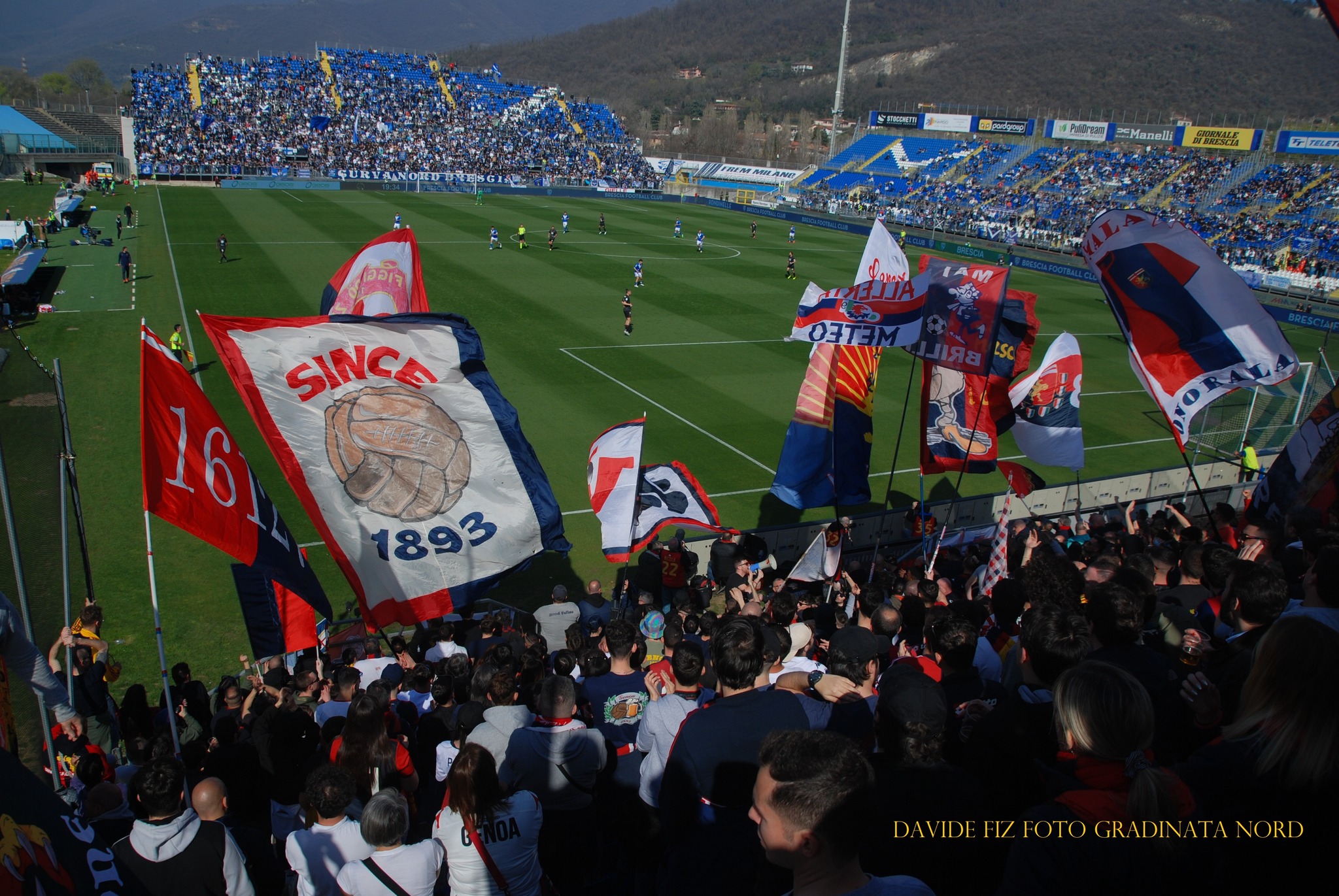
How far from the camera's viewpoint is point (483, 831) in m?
4.21

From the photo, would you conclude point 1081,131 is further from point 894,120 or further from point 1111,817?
point 1111,817

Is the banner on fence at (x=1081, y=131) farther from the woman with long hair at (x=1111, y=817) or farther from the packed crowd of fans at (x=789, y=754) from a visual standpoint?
the woman with long hair at (x=1111, y=817)

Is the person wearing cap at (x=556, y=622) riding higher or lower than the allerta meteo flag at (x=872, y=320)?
lower

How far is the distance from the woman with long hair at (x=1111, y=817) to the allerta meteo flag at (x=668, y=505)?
706 cm

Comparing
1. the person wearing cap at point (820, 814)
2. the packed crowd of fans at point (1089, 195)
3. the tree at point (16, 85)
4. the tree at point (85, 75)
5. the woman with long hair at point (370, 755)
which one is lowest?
the woman with long hair at point (370, 755)

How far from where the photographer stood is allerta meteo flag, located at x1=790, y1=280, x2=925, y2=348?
10180 mm

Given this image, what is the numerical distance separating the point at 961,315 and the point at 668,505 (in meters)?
4.20

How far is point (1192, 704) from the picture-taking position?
4328mm

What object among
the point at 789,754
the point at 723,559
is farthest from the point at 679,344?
the point at 789,754

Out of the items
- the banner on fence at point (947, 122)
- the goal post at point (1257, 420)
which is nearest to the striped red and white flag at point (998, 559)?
the goal post at point (1257, 420)

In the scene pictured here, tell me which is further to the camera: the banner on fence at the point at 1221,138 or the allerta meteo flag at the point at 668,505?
the banner on fence at the point at 1221,138

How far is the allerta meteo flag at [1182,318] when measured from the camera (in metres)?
8.62

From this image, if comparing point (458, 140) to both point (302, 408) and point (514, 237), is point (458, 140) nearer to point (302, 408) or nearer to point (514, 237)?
point (514, 237)

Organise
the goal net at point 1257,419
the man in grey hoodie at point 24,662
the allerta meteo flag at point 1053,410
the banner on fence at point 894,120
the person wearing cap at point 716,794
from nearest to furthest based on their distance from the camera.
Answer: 1. the person wearing cap at point 716,794
2. the man in grey hoodie at point 24,662
3. the allerta meteo flag at point 1053,410
4. the goal net at point 1257,419
5. the banner on fence at point 894,120
